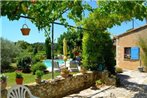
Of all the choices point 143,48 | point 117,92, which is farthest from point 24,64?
point 117,92

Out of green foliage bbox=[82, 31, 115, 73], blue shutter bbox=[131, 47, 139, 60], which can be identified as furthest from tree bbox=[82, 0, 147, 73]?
blue shutter bbox=[131, 47, 139, 60]

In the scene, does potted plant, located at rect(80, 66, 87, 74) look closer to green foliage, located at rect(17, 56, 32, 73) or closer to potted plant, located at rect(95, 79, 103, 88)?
potted plant, located at rect(95, 79, 103, 88)

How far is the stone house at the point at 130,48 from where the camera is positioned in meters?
26.5

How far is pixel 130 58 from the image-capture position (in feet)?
90.6

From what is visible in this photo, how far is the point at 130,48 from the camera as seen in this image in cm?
2772

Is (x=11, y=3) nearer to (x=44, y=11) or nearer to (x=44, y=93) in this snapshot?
(x=44, y=11)

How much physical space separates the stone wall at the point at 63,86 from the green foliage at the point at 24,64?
9.79 metres

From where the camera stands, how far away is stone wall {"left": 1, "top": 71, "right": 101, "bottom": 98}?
11500mm

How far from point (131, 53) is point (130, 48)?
0.68m

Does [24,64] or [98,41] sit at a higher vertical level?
[98,41]

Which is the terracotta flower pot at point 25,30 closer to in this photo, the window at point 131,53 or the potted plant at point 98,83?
the potted plant at point 98,83

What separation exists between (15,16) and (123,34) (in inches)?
830

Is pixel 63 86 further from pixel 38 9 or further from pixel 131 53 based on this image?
pixel 131 53

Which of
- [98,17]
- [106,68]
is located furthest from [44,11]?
[106,68]
